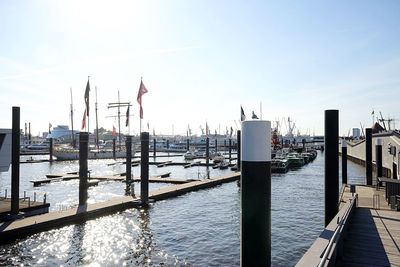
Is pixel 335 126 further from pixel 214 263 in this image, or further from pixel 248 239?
pixel 248 239

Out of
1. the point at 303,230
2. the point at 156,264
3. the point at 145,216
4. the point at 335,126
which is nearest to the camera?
the point at 335,126

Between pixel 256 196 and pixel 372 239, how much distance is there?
28.3 feet

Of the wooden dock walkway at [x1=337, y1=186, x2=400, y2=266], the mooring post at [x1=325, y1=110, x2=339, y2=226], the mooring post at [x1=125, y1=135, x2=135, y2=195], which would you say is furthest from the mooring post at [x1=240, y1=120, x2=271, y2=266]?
the mooring post at [x1=125, y1=135, x2=135, y2=195]

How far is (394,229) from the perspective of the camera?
13734 mm

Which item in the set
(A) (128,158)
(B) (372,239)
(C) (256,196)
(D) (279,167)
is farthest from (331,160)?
(D) (279,167)

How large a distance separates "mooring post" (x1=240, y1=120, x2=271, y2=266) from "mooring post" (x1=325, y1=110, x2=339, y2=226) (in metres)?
8.52

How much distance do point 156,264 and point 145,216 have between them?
9438 millimetres

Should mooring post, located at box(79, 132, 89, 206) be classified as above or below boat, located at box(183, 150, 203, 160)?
above

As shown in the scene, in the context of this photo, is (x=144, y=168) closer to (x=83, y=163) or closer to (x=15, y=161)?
(x=83, y=163)

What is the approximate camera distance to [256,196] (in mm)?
5820

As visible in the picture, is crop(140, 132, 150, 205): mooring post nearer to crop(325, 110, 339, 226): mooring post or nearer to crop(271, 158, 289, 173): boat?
crop(325, 110, 339, 226): mooring post

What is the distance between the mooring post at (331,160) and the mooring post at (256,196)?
852 cm

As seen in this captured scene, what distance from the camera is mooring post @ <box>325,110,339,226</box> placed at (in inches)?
533

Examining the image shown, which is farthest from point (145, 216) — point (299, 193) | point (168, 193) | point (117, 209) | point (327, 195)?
point (299, 193)
